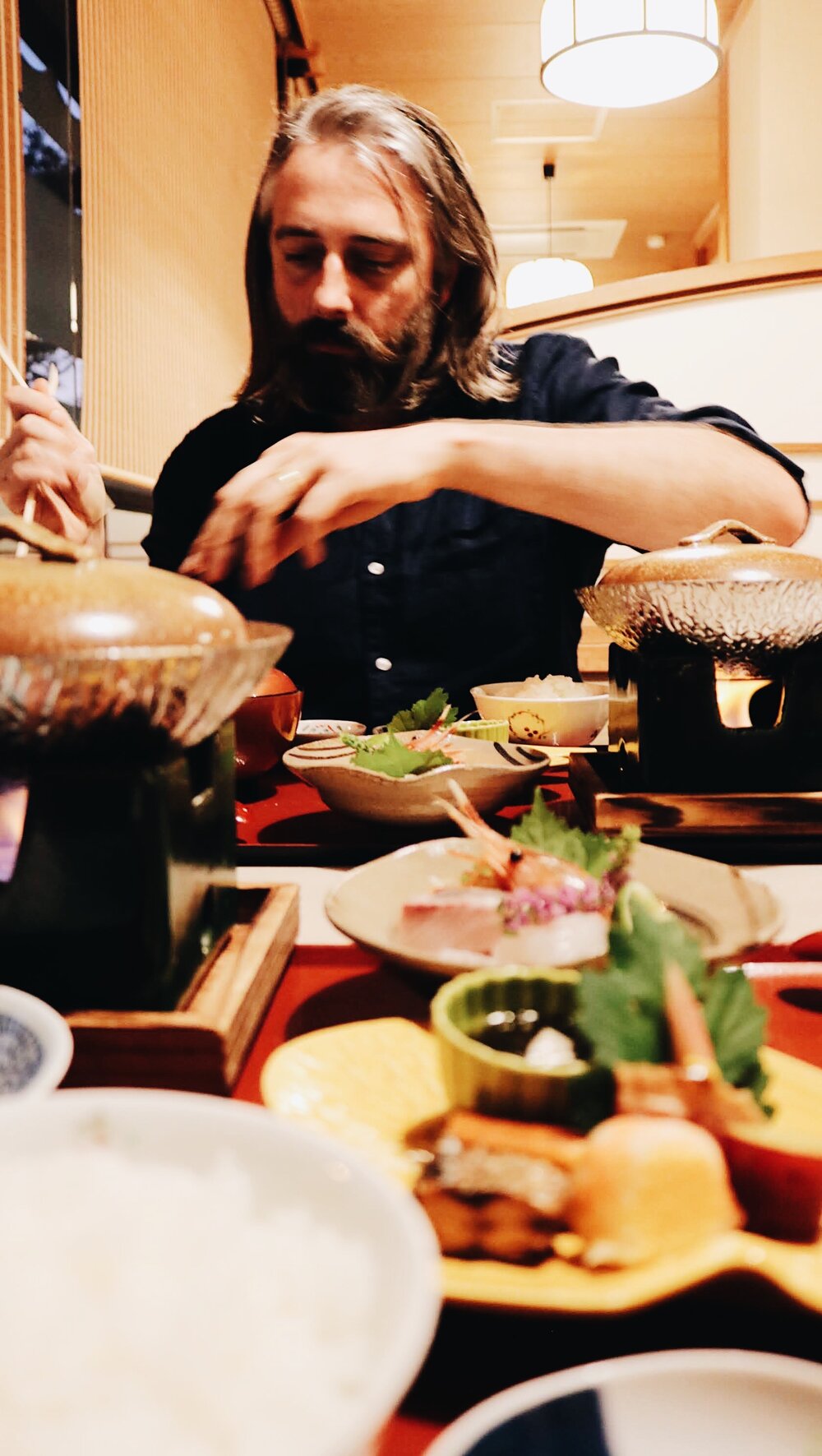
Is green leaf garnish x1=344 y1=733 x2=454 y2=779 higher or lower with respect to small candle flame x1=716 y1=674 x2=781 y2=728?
lower

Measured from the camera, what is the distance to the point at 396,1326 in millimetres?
346

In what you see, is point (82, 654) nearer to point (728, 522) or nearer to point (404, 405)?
point (728, 522)

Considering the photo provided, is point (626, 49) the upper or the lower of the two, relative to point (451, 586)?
upper

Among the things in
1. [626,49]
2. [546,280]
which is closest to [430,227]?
[626,49]

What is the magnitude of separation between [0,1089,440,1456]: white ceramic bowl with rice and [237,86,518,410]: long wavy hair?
2448 mm

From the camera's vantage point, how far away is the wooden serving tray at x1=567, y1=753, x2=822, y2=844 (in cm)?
122

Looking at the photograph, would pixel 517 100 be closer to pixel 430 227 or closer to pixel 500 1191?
pixel 430 227

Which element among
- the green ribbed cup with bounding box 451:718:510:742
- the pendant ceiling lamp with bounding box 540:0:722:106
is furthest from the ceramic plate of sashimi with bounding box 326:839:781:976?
the pendant ceiling lamp with bounding box 540:0:722:106

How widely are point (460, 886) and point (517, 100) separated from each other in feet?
21.2

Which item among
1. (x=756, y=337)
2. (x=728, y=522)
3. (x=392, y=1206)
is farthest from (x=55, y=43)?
(x=392, y=1206)

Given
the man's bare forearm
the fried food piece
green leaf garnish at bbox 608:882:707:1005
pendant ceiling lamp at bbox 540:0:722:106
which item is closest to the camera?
the fried food piece

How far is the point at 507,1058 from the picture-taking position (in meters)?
0.54

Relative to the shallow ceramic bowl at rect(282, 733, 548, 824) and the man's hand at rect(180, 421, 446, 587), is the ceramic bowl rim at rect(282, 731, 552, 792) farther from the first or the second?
the man's hand at rect(180, 421, 446, 587)

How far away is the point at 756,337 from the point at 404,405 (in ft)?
6.56
